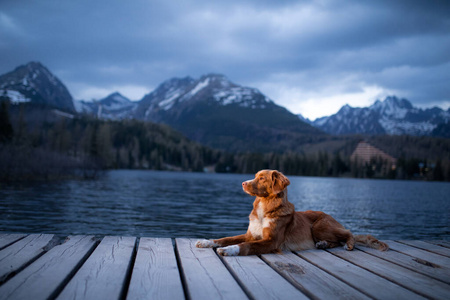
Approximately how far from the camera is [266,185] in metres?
5.29

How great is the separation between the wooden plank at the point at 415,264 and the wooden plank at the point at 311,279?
4.28ft

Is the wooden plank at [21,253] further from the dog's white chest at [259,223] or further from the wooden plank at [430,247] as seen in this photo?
the wooden plank at [430,247]

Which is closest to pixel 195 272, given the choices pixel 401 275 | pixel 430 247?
pixel 401 275

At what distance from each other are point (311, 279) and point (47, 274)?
108 inches

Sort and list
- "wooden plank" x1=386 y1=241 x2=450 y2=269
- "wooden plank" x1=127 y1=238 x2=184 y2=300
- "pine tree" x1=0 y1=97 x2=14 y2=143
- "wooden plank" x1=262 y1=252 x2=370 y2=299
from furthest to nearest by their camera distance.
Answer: "pine tree" x1=0 y1=97 x2=14 y2=143
"wooden plank" x1=386 y1=241 x2=450 y2=269
"wooden plank" x1=262 y1=252 x2=370 y2=299
"wooden plank" x1=127 y1=238 x2=184 y2=300

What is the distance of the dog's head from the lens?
17.0 feet

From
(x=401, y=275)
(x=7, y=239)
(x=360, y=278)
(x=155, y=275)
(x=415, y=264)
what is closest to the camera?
(x=155, y=275)

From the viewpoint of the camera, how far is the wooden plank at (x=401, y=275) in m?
3.37

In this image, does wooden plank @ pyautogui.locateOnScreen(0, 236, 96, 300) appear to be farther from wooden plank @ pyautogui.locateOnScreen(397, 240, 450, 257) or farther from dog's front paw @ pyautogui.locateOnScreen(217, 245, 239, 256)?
wooden plank @ pyautogui.locateOnScreen(397, 240, 450, 257)

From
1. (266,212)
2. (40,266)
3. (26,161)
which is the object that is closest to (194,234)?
(266,212)

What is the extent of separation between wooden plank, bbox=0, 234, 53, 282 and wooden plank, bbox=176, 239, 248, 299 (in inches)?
68.8

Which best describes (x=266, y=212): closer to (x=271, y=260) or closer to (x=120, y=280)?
(x=271, y=260)

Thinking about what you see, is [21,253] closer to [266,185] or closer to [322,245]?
[266,185]

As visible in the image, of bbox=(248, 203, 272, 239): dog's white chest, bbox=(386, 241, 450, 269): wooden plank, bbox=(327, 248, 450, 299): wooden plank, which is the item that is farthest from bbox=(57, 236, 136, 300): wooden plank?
bbox=(386, 241, 450, 269): wooden plank
